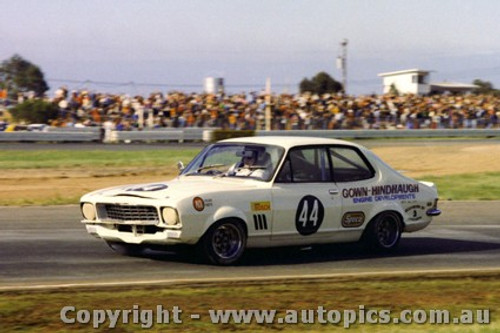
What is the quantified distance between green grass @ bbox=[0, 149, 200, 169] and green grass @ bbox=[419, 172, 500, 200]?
945cm

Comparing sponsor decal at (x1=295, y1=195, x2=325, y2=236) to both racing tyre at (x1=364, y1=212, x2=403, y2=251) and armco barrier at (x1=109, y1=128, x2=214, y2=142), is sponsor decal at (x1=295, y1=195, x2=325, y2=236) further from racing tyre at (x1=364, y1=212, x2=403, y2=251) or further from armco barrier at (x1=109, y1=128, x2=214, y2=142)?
armco barrier at (x1=109, y1=128, x2=214, y2=142)

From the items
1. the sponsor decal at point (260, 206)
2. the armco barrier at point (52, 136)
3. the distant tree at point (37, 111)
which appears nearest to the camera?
the sponsor decal at point (260, 206)

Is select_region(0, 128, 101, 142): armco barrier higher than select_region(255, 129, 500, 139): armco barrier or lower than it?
higher

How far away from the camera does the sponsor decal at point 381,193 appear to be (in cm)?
1002

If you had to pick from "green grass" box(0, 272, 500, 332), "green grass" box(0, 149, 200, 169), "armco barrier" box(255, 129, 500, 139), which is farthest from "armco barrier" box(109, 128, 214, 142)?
"green grass" box(0, 272, 500, 332)

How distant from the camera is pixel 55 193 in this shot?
59.7ft

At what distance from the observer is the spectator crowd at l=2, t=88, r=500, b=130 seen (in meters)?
38.1

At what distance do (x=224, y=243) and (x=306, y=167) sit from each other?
144cm

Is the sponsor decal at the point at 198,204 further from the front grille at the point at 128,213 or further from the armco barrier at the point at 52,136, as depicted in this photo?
the armco barrier at the point at 52,136

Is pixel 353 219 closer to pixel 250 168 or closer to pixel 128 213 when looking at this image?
pixel 250 168

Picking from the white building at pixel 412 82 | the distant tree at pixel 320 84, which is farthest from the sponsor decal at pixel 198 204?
the distant tree at pixel 320 84

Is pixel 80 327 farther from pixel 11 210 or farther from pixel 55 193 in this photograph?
pixel 55 193

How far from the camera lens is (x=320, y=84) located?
82.0 m

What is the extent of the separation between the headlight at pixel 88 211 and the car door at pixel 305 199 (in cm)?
190
